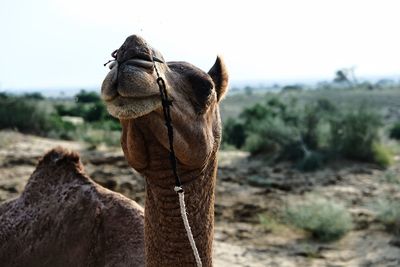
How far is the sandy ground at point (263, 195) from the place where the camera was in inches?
392

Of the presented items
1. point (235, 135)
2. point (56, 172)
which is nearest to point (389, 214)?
point (56, 172)

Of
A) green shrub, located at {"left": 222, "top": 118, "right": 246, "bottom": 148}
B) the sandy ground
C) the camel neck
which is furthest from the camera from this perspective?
green shrub, located at {"left": 222, "top": 118, "right": 246, "bottom": 148}

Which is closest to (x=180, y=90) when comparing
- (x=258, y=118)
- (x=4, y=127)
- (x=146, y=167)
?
(x=146, y=167)

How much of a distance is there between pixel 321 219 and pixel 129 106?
949 cm

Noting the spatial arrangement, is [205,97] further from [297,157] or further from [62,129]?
[62,129]

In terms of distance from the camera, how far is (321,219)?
37.2ft

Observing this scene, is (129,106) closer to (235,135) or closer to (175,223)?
(175,223)

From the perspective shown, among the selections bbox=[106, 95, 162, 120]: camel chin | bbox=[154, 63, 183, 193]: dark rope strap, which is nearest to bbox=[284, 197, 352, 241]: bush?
bbox=[154, 63, 183, 193]: dark rope strap

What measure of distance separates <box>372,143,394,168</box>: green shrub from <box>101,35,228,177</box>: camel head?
53.0ft

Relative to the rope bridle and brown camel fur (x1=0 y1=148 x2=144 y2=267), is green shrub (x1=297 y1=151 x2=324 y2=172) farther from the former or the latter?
the rope bridle

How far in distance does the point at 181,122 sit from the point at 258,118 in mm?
25563

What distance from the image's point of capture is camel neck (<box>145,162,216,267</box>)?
2.91m

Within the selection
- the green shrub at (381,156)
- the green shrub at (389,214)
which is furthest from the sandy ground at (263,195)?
the green shrub at (381,156)

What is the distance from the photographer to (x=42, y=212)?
4.77 meters
